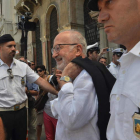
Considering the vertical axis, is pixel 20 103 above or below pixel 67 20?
below

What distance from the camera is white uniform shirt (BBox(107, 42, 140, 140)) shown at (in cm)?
65

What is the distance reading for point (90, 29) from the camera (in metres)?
7.83

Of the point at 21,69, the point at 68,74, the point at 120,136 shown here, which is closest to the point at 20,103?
the point at 21,69

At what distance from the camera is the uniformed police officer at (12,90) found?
2396 millimetres

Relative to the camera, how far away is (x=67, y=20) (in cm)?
807

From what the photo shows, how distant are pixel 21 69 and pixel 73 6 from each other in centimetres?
622

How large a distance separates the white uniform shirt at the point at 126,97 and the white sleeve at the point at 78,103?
315 millimetres

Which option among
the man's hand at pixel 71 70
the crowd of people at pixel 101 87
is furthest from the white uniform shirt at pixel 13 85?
the man's hand at pixel 71 70

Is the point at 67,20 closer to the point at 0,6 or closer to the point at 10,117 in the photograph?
the point at 10,117

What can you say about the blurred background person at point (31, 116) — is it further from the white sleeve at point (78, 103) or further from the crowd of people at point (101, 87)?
the white sleeve at point (78, 103)

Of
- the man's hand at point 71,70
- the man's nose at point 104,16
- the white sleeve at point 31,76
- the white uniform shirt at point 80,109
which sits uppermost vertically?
→ the man's nose at point 104,16

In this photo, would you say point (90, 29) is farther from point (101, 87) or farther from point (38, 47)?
point (101, 87)

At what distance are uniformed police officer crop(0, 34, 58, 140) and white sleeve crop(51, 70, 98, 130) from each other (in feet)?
4.48

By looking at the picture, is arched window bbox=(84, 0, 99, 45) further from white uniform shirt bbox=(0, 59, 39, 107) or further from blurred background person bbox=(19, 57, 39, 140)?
white uniform shirt bbox=(0, 59, 39, 107)
